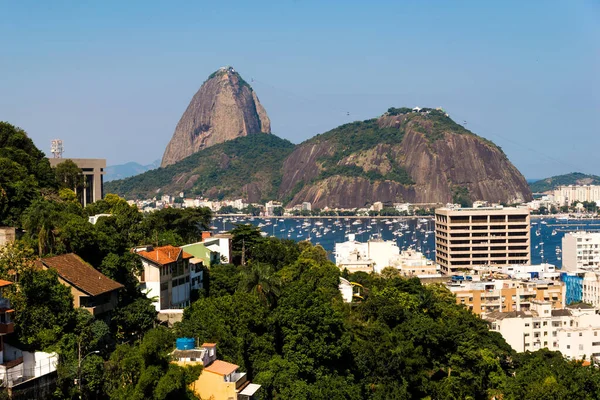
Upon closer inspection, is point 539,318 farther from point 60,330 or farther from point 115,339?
point 60,330

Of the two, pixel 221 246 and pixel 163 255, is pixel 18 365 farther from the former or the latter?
pixel 221 246

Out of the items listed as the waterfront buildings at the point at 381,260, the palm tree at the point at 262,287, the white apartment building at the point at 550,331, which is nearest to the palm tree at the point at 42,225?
the palm tree at the point at 262,287

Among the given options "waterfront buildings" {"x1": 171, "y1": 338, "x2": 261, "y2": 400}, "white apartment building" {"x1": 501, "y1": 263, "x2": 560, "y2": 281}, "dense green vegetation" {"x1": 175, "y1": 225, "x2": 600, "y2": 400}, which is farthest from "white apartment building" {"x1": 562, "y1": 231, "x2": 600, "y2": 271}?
"waterfront buildings" {"x1": 171, "y1": 338, "x2": 261, "y2": 400}

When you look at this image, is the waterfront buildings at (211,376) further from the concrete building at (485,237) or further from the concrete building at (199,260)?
the concrete building at (485,237)

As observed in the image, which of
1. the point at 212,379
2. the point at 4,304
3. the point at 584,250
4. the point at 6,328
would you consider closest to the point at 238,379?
the point at 212,379

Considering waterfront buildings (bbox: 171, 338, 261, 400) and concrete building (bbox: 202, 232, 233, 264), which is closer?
waterfront buildings (bbox: 171, 338, 261, 400)

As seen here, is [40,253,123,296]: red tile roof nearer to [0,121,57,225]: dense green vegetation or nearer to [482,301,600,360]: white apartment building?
[0,121,57,225]: dense green vegetation

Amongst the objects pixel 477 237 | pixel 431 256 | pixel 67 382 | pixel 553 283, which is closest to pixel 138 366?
pixel 67 382
